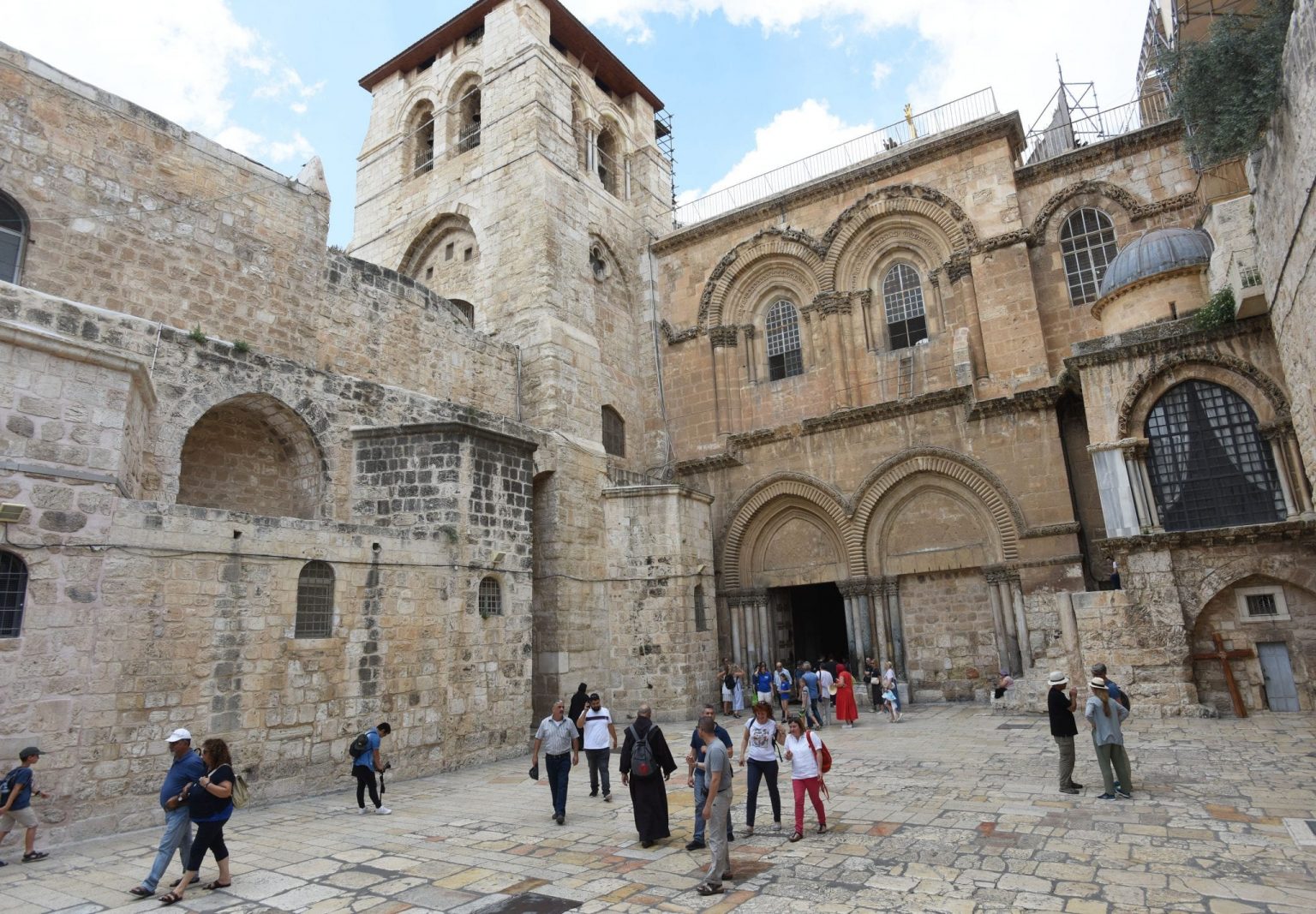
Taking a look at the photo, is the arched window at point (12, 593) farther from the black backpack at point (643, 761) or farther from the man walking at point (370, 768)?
the black backpack at point (643, 761)

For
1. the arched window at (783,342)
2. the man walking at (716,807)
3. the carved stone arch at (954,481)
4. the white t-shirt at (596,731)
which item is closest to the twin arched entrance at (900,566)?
the carved stone arch at (954,481)

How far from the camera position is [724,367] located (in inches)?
757

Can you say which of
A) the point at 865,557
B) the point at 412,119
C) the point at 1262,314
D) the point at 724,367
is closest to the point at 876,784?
the point at 865,557

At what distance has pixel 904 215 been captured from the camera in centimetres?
1758

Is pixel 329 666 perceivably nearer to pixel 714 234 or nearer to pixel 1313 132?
pixel 1313 132

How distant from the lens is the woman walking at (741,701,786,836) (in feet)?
22.7

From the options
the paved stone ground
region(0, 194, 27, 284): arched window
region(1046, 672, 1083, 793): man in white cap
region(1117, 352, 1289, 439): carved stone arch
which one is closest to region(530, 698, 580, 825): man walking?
the paved stone ground

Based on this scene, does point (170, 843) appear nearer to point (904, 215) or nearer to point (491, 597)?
point (491, 597)

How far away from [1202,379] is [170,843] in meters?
14.9

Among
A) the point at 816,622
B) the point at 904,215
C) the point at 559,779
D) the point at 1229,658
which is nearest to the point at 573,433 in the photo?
the point at 816,622

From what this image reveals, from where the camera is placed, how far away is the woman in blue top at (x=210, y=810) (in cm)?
568

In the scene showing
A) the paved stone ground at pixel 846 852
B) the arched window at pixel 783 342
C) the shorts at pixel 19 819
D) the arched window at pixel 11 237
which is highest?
the arched window at pixel 783 342

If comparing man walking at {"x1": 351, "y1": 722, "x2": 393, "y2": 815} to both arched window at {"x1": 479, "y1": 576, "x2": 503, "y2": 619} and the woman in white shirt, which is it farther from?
the woman in white shirt

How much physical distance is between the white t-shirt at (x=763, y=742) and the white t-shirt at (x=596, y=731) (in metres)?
2.29
